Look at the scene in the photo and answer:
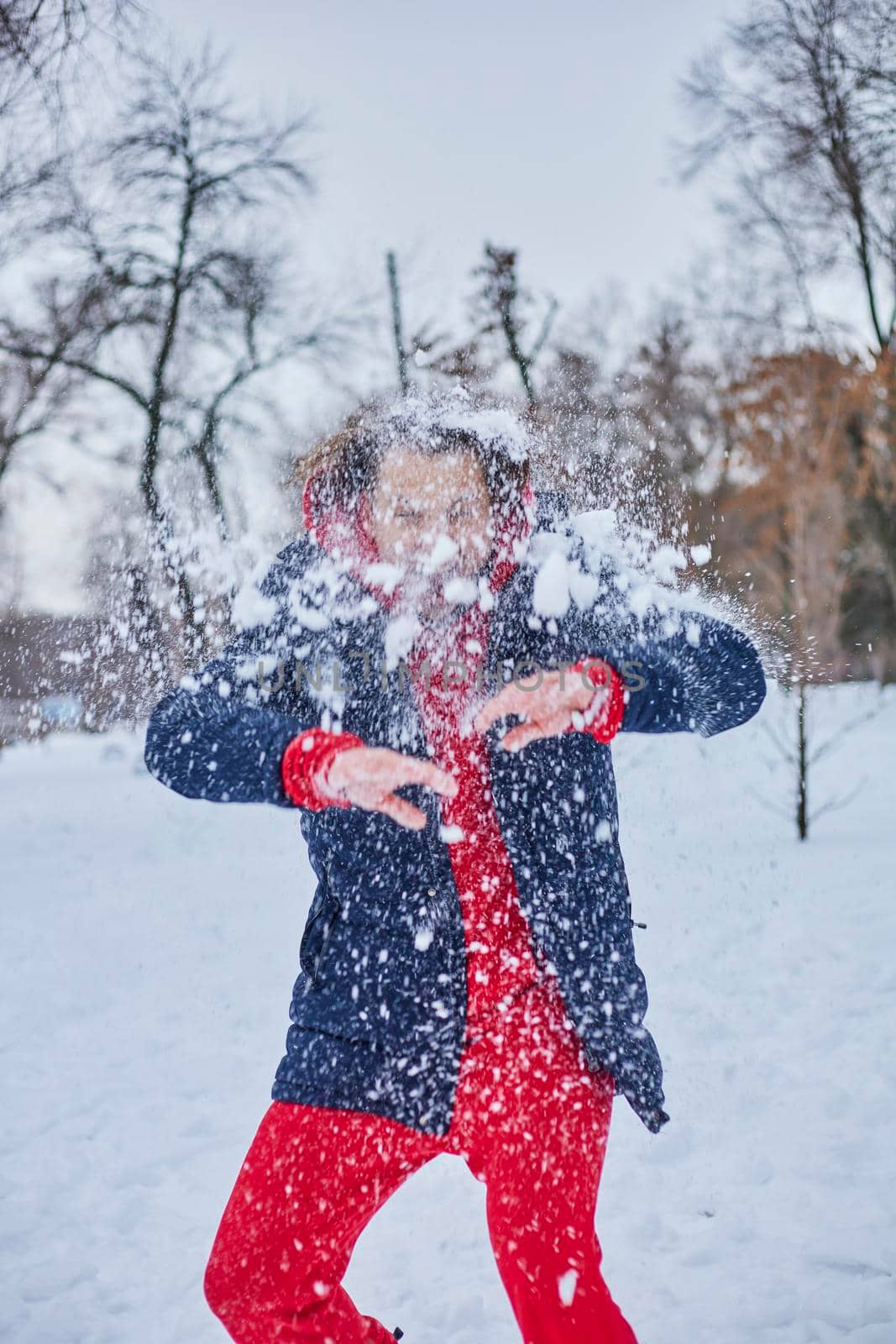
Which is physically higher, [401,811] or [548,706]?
[548,706]

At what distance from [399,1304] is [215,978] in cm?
283

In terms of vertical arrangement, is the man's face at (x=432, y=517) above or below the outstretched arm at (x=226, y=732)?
above

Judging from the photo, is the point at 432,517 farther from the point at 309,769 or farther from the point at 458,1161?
the point at 458,1161

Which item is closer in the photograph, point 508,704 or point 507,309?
point 508,704

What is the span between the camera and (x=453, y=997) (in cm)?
148

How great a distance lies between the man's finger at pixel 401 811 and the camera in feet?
4.39

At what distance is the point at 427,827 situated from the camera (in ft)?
4.95

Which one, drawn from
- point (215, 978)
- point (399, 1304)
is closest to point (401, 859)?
point (399, 1304)

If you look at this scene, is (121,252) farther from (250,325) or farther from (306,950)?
(306,950)

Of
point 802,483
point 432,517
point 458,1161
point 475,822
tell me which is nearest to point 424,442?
point 432,517

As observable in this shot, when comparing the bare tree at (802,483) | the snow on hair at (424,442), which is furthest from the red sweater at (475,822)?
the bare tree at (802,483)

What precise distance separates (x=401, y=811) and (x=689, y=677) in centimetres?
52

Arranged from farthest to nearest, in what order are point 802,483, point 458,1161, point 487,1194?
point 802,483 < point 458,1161 < point 487,1194

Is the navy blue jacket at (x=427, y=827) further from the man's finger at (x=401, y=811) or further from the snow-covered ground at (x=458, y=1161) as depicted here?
the snow-covered ground at (x=458, y=1161)
